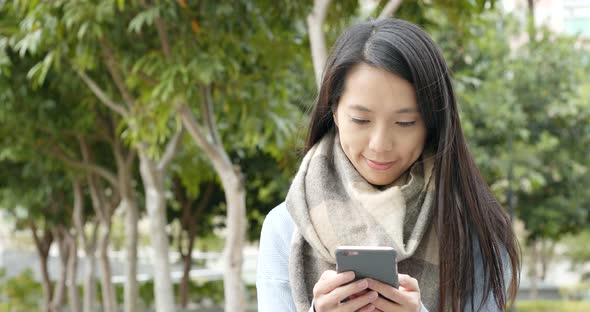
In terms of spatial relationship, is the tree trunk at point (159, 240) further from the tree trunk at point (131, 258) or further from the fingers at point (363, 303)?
the fingers at point (363, 303)

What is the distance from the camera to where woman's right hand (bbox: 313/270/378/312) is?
185 centimetres

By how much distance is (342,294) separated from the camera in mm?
1861

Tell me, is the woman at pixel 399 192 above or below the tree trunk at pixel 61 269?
above

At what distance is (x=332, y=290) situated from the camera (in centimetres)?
188

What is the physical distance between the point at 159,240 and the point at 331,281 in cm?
679

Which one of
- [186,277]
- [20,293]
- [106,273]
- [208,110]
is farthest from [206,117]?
[20,293]

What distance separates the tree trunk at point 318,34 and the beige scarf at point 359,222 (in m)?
2.93

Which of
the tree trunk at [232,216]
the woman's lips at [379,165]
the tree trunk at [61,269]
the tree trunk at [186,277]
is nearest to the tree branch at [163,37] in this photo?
the tree trunk at [232,216]

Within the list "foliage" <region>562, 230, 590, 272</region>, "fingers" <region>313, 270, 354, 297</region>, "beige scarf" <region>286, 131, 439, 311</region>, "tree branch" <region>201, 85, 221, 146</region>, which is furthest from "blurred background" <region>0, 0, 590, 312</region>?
"fingers" <region>313, 270, 354, 297</region>

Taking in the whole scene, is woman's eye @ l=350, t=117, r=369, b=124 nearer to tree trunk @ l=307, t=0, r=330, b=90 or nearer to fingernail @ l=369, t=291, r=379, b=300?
fingernail @ l=369, t=291, r=379, b=300

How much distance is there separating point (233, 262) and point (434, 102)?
16.4 feet

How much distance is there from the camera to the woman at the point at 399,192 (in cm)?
202

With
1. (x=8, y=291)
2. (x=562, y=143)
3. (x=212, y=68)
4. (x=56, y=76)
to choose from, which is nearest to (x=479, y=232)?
(x=212, y=68)

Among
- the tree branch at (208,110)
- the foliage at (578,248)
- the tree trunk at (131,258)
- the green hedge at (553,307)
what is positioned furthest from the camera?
the foliage at (578,248)
